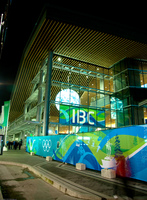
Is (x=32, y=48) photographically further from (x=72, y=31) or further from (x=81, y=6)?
(x=81, y=6)

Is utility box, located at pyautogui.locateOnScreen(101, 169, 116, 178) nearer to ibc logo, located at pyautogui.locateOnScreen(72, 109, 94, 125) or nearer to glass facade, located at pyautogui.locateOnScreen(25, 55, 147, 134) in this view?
glass facade, located at pyautogui.locateOnScreen(25, 55, 147, 134)

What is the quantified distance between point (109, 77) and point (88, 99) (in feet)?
19.4

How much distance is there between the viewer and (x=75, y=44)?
806 inches

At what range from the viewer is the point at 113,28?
18344 millimetres

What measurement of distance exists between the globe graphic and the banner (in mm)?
757

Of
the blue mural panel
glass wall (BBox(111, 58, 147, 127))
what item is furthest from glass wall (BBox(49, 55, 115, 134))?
the blue mural panel

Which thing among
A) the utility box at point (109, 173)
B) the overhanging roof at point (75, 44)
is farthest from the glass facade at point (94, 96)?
the utility box at point (109, 173)

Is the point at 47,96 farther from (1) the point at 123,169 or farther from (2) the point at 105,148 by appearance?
(1) the point at 123,169

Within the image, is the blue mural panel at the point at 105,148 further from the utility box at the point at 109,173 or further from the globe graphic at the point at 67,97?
the globe graphic at the point at 67,97

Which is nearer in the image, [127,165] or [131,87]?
[127,165]

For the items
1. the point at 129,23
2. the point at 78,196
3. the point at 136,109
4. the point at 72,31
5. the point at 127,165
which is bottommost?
the point at 78,196

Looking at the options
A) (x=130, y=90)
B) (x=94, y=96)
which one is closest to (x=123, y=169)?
(x=130, y=90)

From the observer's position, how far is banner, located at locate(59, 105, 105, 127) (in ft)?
69.3

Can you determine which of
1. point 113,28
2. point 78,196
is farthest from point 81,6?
point 78,196
